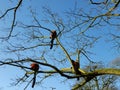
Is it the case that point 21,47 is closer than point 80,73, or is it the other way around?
point 80,73

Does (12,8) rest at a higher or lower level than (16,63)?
higher

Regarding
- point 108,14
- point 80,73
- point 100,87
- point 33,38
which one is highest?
point 108,14

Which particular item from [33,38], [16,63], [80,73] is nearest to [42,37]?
[33,38]

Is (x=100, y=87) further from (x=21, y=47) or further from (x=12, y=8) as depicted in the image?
(x=12, y=8)

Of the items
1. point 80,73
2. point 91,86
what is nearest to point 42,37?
point 80,73

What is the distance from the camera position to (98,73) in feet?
28.5

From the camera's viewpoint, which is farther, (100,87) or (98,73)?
(100,87)

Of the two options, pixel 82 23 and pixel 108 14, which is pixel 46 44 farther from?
pixel 108 14

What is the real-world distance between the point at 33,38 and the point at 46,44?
145cm

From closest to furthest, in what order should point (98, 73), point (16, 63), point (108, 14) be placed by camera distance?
point (16, 63), point (98, 73), point (108, 14)

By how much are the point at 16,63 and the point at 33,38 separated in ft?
20.9

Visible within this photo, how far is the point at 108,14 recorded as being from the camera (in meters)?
11.1

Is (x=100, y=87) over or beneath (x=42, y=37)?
beneath

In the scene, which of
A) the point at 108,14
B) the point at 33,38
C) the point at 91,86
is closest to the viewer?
the point at 108,14
